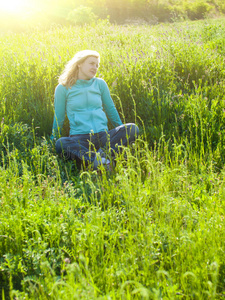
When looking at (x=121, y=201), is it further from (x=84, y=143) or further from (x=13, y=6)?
(x=13, y=6)

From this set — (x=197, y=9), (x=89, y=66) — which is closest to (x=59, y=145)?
(x=89, y=66)

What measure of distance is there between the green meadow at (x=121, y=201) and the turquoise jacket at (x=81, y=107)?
468mm

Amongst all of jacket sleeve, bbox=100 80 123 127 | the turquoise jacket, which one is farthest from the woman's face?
jacket sleeve, bbox=100 80 123 127

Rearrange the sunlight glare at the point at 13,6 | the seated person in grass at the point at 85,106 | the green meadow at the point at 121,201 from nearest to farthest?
the green meadow at the point at 121,201 → the seated person in grass at the point at 85,106 → the sunlight glare at the point at 13,6

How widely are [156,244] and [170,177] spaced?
80 cm

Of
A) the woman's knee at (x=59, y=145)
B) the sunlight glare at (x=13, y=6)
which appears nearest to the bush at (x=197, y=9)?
the sunlight glare at (x=13, y=6)

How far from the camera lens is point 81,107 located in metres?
3.67

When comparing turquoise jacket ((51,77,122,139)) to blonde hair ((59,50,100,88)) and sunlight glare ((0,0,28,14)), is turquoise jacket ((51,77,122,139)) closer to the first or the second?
Result: blonde hair ((59,50,100,88))

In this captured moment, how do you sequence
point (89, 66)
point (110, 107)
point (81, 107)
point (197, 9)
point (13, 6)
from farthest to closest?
1. point (197, 9)
2. point (13, 6)
3. point (110, 107)
4. point (81, 107)
5. point (89, 66)

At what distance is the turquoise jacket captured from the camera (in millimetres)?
3600

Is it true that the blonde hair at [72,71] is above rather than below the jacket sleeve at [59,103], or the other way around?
above

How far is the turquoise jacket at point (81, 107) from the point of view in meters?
3.60

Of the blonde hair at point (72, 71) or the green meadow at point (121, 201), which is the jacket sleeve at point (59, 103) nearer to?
the blonde hair at point (72, 71)

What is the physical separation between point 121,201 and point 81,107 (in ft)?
5.54
